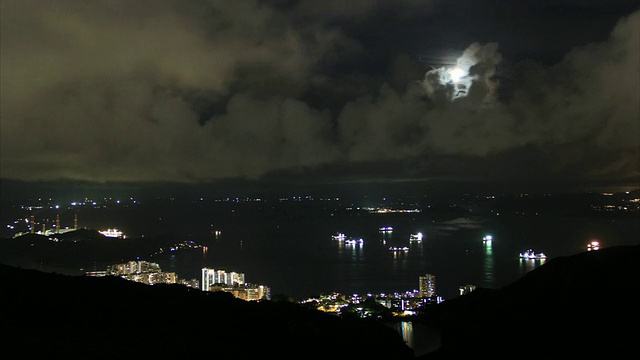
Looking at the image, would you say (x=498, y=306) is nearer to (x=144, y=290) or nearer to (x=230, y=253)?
(x=144, y=290)

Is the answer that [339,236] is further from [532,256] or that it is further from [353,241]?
[532,256]

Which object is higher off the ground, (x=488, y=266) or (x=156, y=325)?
(x=156, y=325)

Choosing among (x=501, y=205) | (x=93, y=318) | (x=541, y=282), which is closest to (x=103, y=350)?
(x=93, y=318)

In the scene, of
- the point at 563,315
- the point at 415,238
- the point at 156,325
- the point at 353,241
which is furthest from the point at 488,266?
the point at 156,325

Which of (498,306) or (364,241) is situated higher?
(498,306)

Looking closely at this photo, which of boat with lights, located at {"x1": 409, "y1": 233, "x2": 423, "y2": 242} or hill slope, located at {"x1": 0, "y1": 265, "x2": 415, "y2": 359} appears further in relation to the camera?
boat with lights, located at {"x1": 409, "y1": 233, "x2": 423, "y2": 242}

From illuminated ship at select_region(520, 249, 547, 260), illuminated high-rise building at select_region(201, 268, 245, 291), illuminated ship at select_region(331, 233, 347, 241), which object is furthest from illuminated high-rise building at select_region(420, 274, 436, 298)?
illuminated ship at select_region(331, 233, 347, 241)

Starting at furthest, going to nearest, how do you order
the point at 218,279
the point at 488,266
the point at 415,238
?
the point at 415,238, the point at 488,266, the point at 218,279

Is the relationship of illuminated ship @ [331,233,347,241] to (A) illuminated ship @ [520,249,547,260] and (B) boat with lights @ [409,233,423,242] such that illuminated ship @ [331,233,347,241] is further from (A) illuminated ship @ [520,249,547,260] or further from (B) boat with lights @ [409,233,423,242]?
(A) illuminated ship @ [520,249,547,260]

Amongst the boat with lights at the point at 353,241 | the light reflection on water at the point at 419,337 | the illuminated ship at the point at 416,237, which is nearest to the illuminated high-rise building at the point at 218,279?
the light reflection on water at the point at 419,337
